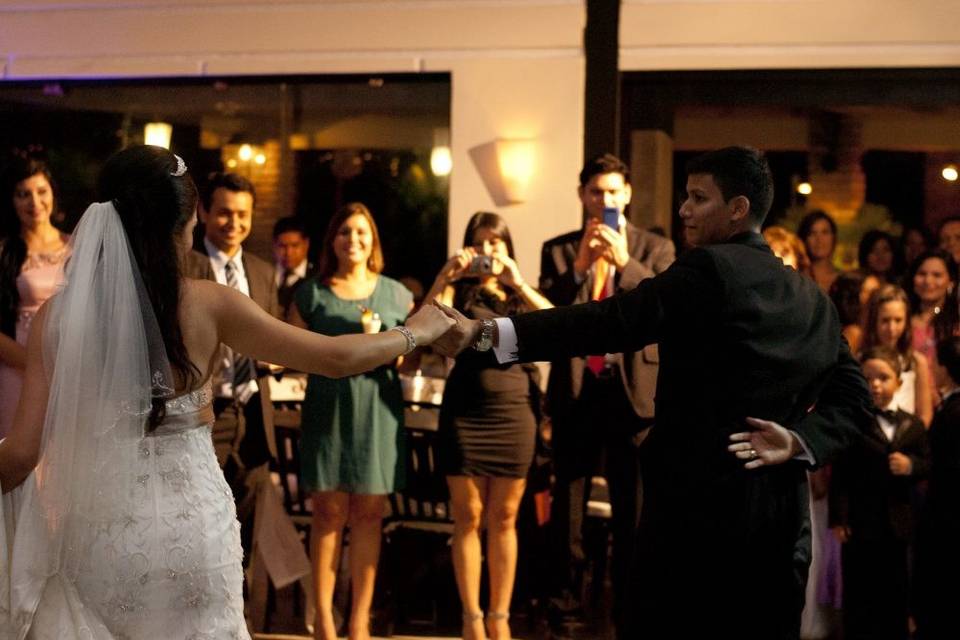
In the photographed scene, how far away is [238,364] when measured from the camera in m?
5.57

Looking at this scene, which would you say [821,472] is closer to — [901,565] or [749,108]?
[901,565]

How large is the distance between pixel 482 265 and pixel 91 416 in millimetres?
2682

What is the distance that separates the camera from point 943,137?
→ 7.42m

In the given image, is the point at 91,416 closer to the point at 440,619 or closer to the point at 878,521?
the point at 440,619

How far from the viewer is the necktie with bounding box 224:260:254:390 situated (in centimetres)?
556

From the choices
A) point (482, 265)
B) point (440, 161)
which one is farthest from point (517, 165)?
point (482, 265)

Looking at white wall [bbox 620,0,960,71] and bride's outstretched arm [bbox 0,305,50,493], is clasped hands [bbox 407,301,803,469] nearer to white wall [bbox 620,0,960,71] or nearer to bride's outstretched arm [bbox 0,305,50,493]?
bride's outstretched arm [bbox 0,305,50,493]

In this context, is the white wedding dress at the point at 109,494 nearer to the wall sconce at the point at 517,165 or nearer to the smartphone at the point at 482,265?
the smartphone at the point at 482,265

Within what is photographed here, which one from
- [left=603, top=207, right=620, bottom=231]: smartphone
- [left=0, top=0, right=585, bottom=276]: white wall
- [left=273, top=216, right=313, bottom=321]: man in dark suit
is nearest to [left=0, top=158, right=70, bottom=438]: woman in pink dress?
[left=273, top=216, right=313, bottom=321]: man in dark suit

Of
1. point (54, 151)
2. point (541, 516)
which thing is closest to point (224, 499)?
point (541, 516)

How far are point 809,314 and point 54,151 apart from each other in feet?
20.7

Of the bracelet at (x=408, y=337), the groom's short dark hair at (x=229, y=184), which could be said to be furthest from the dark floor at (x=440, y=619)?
the bracelet at (x=408, y=337)

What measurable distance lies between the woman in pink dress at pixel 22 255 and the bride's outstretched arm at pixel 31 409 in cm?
249

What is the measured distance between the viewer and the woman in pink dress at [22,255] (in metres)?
5.46
